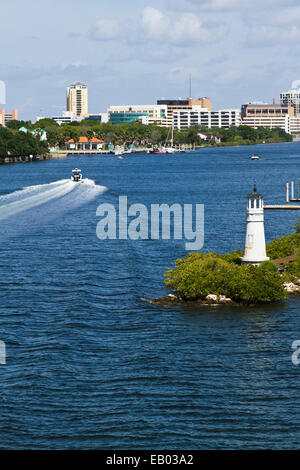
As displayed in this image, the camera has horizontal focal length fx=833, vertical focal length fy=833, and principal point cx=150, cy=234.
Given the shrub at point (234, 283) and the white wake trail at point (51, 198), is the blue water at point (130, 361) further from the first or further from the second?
the white wake trail at point (51, 198)

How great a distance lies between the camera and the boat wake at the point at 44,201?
7506 cm

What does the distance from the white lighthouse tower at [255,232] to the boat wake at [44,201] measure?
29.8 meters

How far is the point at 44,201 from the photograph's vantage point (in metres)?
89.2

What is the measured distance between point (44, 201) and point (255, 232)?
48.8 metres

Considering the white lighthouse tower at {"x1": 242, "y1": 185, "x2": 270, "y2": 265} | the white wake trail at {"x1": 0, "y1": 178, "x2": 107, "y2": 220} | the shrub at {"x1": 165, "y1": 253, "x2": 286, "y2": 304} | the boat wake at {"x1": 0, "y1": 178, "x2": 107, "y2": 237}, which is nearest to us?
the shrub at {"x1": 165, "y1": 253, "x2": 286, "y2": 304}

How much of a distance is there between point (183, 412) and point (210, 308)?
522 inches

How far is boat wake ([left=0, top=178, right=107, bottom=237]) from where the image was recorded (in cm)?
7506

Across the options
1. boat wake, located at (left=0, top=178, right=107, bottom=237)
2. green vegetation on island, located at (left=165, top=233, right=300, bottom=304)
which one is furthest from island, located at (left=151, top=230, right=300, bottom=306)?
boat wake, located at (left=0, top=178, right=107, bottom=237)

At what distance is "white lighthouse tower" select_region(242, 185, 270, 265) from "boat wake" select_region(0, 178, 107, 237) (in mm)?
29756

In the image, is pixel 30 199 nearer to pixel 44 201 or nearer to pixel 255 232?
pixel 44 201

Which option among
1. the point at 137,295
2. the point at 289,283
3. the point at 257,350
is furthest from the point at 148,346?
the point at 289,283

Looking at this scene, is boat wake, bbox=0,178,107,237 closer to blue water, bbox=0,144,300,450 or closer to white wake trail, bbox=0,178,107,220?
white wake trail, bbox=0,178,107,220

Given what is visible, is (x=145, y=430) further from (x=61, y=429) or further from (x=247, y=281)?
(x=247, y=281)

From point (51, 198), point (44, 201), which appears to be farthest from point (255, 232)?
point (51, 198)
